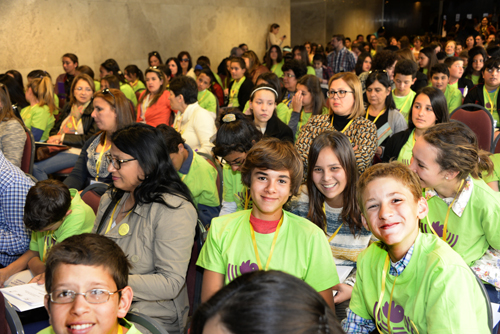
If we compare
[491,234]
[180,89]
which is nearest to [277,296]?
[491,234]

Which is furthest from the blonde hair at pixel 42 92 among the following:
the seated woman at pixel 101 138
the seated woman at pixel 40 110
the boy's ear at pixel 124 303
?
the boy's ear at pixel 124 303

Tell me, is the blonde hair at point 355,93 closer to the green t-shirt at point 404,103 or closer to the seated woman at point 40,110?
the green t-shirt at point 404,103

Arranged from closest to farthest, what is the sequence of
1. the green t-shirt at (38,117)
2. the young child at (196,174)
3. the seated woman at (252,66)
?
the young child at (196,174) < the green t-shirt at (38,117) < the seated woman at (252,66)

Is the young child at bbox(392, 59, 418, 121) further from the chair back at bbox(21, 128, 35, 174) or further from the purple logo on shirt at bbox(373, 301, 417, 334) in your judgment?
the chair back at bbox(21, 128, 35, 174)

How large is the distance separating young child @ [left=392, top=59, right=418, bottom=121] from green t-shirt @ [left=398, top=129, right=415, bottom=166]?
1361 millimetres

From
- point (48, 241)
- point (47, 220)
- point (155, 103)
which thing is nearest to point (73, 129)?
point (155, 103)

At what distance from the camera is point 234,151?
10.3ft

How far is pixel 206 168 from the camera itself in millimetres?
3377

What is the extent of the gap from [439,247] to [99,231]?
1708mm

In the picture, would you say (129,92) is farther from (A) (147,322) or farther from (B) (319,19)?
(B) (319,19)

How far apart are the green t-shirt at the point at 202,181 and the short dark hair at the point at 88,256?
64.9 inches

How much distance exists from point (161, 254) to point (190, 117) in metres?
3.07

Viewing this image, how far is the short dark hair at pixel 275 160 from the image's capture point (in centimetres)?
206

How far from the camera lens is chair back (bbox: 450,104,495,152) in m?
3.95
